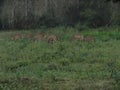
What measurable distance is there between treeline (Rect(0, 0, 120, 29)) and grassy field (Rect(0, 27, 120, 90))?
7.21 meters

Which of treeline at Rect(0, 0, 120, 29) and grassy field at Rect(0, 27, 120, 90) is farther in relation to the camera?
treeline at Rect(0, 0, 120, 29)

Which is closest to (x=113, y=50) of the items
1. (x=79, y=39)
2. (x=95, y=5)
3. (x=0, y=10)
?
(x=79, y=39)

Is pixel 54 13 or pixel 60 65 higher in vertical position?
pixel 54 13

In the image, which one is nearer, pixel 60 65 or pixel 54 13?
pixel 60 65

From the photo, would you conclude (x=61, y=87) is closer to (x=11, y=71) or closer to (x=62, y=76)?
(x=62, y=76)

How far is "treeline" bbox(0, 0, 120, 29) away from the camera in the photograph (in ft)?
78.8

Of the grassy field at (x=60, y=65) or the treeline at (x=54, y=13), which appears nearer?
the grassy field at (x=60, y=65)

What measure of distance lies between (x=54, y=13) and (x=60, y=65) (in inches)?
532

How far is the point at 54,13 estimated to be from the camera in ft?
81.0

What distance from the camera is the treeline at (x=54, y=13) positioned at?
78.8 ft

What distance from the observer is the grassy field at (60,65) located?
9047mm

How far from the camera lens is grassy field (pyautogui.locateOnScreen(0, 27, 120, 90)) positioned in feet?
29.7

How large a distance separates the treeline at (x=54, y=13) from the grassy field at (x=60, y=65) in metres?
7.21

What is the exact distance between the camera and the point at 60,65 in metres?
11.4
